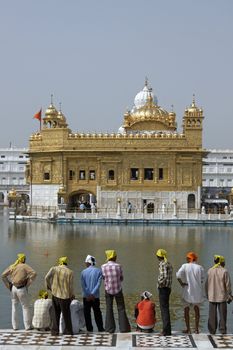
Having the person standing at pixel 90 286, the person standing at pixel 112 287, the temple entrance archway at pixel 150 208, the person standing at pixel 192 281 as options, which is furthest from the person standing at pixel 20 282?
the temple entrance archway at pixel 150 208

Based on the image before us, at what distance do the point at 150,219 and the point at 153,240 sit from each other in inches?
457

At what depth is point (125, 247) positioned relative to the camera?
A: 1054 inches

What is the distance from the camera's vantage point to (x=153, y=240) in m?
30.4

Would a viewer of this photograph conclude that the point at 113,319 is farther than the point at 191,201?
No

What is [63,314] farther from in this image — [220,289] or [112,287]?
[220,289]

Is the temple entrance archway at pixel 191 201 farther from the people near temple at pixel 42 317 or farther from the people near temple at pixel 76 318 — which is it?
the people near temple at pixel 42 317

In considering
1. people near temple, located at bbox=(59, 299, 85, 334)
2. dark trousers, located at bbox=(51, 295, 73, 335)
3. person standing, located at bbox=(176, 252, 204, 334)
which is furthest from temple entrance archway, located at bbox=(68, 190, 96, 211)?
dark trousers, located at bbox=(51, 295, 73, 335)

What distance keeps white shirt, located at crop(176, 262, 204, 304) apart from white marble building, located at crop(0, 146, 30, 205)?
65.5 metres

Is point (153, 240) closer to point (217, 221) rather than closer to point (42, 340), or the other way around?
point (217, 221)

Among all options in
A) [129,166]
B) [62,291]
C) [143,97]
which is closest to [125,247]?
[62,291]

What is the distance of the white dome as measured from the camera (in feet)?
178

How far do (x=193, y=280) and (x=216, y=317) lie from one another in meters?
0.62

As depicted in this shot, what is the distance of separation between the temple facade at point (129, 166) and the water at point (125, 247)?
6193 mm

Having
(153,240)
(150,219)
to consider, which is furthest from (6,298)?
(150,219)
